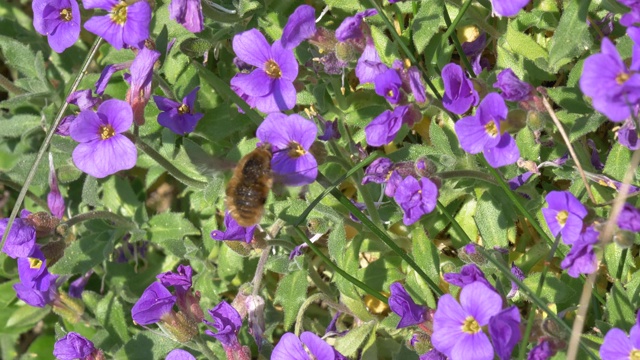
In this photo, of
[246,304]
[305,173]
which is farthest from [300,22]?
[246,304]

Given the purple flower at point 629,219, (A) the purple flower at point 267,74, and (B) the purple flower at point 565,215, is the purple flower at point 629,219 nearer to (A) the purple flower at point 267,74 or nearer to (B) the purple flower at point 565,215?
(B) the purple flower at point 565,215

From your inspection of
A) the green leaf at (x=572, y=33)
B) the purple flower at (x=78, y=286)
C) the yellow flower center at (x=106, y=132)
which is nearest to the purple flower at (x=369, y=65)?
the green leaf at (x=572, y=33)

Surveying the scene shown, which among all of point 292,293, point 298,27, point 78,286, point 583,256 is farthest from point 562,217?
point 78,286

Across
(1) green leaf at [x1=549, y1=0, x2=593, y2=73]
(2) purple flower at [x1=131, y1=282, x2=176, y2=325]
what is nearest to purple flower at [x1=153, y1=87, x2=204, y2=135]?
(2) purple flower at [x1=131, y1=282, x2=176, y2=325]

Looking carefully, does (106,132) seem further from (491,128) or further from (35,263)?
(491,128)

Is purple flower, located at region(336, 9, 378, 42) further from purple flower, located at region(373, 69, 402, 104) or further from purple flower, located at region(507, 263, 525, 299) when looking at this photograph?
purple flower, located at region(507, 263, 525, 299)
